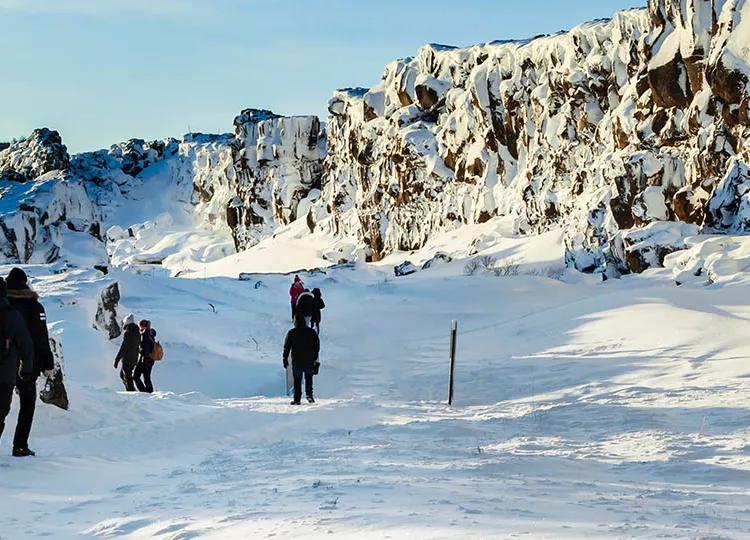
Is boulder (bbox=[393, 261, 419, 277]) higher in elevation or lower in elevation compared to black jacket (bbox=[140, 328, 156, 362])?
lower

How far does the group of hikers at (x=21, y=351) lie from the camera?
716 cm

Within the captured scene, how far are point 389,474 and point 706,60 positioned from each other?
1555 inches

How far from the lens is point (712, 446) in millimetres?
7941

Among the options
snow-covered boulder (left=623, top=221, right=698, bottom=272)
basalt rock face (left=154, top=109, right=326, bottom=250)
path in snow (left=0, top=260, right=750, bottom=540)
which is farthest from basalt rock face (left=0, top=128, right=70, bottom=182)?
path in snow (left=0, top=260, right=750, bottom=540)

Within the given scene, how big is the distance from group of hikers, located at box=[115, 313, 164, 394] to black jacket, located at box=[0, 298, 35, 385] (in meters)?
7.35

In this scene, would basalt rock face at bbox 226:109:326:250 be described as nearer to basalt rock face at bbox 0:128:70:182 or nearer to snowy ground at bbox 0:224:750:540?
basalt rock face at bbox 0:128:70:182

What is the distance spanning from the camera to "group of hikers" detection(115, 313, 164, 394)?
14.7 meters

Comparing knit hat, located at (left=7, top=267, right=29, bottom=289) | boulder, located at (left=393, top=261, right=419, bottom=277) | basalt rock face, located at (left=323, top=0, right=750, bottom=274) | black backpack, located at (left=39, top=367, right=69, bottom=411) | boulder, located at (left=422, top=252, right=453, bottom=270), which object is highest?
basalt rock face, located at (left=323, top=0, right=750, bottom=274)

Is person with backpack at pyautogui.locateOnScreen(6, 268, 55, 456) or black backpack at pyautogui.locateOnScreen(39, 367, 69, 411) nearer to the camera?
person with backpack at pyautogui.locateOnScreen(6, 268, 55, 456)

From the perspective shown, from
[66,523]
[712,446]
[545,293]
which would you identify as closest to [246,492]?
[66,523]

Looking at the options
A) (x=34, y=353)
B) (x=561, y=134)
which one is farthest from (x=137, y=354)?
(x=561, y=134)

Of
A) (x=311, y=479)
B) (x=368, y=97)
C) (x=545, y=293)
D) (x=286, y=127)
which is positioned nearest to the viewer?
(x=311, y=479)

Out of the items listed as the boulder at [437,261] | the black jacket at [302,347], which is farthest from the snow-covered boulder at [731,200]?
the black jacket at [302,347]

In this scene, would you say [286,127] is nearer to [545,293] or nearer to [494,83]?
[494,83]
